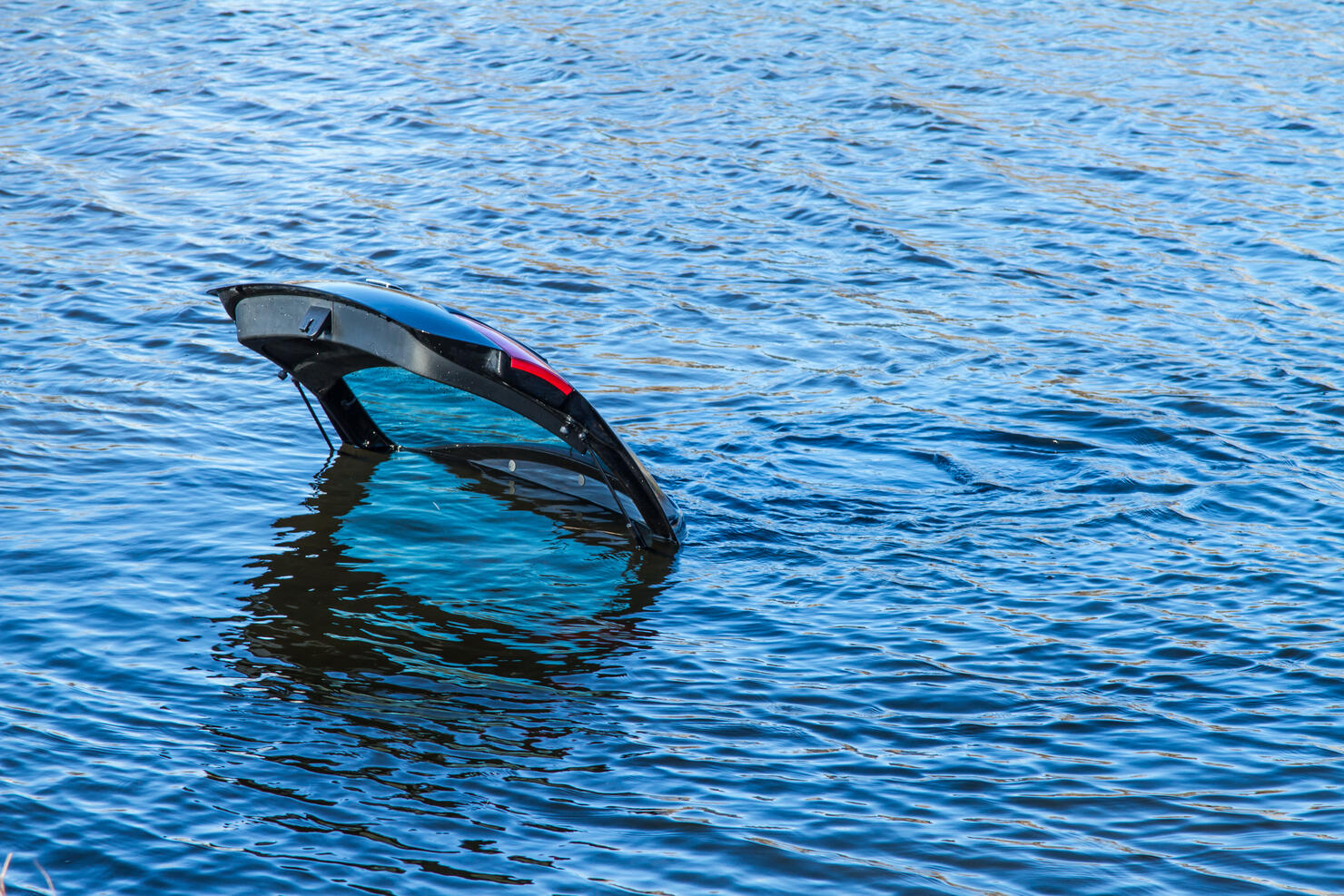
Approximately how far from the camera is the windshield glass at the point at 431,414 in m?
8.58

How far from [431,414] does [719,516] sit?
6.94ft

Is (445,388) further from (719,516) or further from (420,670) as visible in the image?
(719,516)

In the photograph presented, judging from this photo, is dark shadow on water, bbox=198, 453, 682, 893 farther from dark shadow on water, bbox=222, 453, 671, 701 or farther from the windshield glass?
the windshield glass

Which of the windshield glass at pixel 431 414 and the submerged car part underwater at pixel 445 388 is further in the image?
the windshield glass at pixel 431 414

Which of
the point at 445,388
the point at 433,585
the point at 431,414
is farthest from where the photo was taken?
the point at 431,414

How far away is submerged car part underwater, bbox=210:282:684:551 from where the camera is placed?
7789 millimetres

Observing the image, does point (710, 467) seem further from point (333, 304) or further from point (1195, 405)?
point (1195, 405)

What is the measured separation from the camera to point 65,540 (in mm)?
8523

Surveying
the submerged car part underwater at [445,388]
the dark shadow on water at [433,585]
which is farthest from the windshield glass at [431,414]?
the dark shadow on water at [433,585]

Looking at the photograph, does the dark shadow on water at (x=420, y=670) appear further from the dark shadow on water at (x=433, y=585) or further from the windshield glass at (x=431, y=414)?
the windshield glass at (x=431, y=414)

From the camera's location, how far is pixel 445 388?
8.49 meters

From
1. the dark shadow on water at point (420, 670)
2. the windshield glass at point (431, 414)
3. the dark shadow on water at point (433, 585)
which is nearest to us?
the dark shadow on water at point (420, 670)

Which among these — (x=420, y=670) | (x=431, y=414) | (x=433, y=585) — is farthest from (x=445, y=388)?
(x=420, y=670)

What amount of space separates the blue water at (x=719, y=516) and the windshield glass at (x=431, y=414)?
14.0 inches
